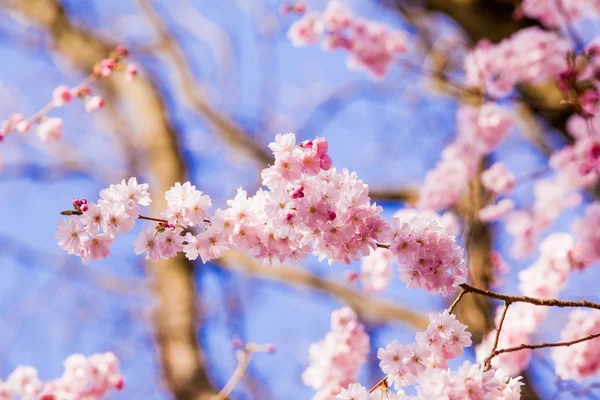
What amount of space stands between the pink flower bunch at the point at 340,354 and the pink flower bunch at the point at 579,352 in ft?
3.31

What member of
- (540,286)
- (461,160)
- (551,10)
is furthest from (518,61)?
(540,286)

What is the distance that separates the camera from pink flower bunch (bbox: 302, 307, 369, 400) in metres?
2.94

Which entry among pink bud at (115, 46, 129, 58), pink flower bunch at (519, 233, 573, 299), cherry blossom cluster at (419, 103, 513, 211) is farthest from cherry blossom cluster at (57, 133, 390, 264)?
cherry blossom cluster at (419, 103, 513, 211)

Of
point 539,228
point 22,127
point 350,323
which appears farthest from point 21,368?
point 539,228

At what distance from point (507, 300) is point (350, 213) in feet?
1.58

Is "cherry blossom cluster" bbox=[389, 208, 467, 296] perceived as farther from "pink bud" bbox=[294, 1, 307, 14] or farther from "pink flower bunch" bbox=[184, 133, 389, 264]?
"pink bud" bbox=[294, 1, 307, 14]

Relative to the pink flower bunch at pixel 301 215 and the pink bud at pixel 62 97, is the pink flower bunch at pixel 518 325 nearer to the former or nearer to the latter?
the pink flower bunch at pixel 301 215

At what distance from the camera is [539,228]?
4730mm

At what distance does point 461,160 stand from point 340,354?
2371 millimetres

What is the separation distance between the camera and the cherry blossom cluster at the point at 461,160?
4.36 m

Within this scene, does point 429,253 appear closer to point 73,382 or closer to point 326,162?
point 326,162

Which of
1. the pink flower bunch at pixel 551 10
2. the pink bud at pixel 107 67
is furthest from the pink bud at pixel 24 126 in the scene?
the pink flower bunch at pixel 551 10

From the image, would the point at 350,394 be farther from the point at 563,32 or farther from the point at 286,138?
the point at 563,32

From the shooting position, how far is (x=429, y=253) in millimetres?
1671
